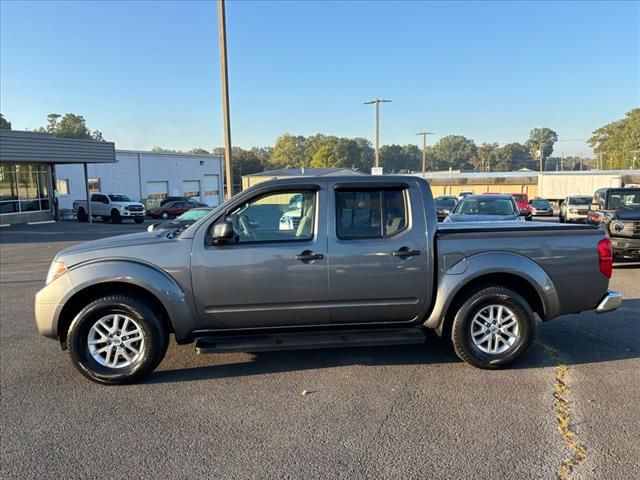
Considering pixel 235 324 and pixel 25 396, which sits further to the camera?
pixel 235 324

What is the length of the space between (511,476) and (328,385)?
1.81 meters

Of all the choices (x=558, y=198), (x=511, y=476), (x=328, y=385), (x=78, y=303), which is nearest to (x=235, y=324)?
(x=328, y=385)

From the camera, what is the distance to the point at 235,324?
4.61 m

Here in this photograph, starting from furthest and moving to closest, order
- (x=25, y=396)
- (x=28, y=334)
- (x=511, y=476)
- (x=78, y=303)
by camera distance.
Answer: (x=28, y=334) < (x=78, y=303) < (x=25, y=396) < (x=511, y=476)

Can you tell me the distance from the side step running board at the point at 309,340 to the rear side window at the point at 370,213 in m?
0.93

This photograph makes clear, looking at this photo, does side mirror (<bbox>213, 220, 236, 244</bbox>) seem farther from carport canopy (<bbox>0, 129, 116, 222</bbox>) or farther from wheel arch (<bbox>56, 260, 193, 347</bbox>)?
carport canopy (<bbox>0, 129, 116, 222</bbox>)

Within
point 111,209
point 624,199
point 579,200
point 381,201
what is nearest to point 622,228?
point 624,199

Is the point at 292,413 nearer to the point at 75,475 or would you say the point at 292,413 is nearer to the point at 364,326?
the point at 364,326

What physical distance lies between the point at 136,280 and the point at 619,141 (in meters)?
129

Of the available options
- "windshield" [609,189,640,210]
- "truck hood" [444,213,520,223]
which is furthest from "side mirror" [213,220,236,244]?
"windshield" [609,189,640,210]

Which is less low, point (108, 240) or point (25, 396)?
point (108, 240)

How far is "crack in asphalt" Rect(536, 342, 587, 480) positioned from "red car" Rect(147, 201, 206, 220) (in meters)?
31.9

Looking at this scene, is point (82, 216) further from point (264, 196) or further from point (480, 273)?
point (480, 273)

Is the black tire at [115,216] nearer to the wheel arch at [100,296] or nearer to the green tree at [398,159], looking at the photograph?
the wheel arch at [100,296]
